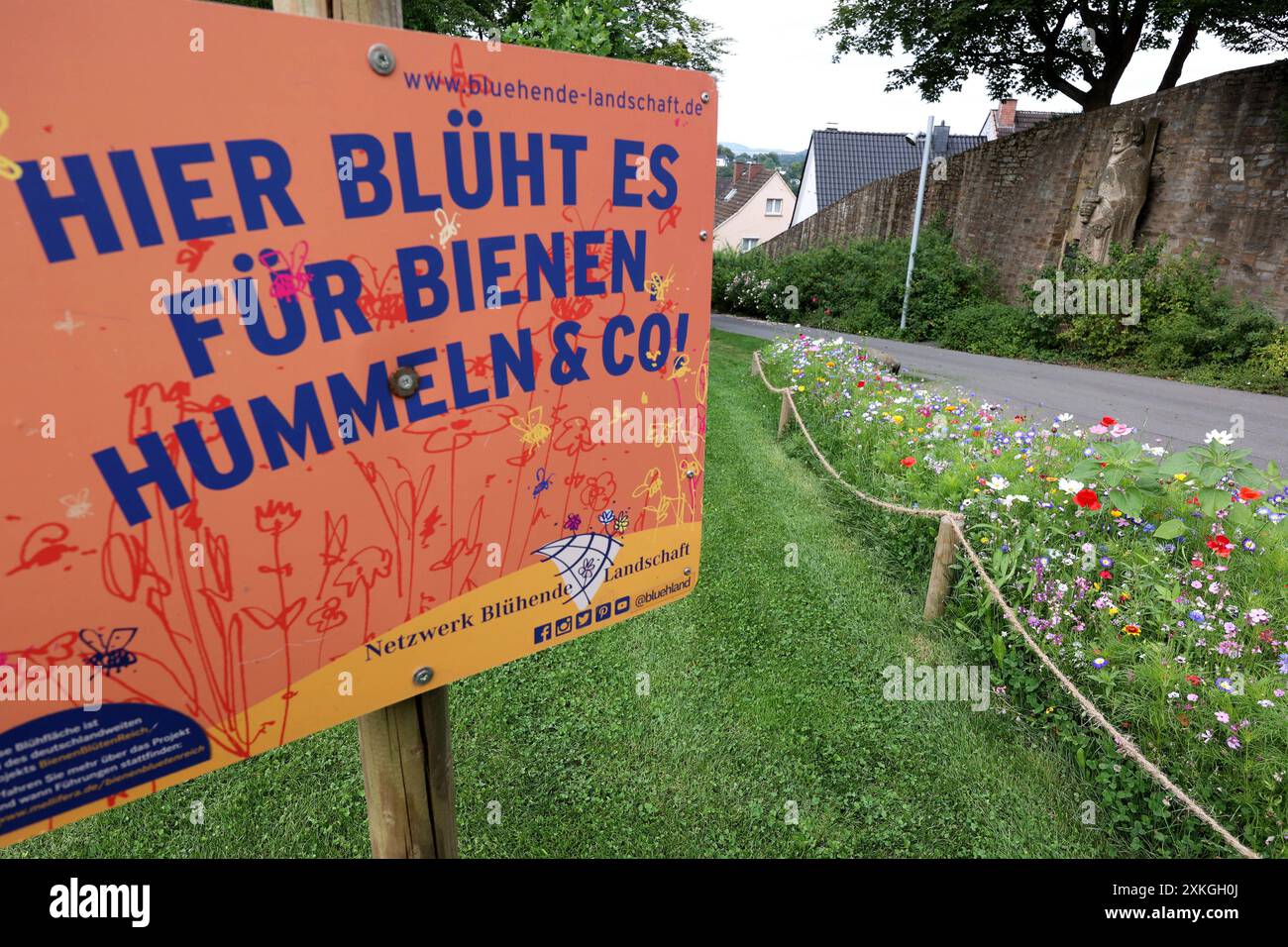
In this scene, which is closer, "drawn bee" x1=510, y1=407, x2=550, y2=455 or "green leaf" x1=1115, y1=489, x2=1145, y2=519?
"drawn bee" x1=510, y1=407, x2=550, y2=455

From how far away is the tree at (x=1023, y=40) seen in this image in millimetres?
16141

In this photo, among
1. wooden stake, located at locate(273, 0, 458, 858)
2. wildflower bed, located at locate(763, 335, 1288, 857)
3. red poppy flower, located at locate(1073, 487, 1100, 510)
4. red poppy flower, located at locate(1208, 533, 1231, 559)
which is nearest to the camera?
wooden stake, located at locate(273, 0, 458, 858)

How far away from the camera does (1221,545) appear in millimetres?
3777

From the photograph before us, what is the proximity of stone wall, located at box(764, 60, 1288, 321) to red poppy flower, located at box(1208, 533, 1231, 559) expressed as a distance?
10793 mm

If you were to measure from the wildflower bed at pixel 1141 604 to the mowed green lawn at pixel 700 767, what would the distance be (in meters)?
0.26

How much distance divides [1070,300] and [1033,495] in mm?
12631

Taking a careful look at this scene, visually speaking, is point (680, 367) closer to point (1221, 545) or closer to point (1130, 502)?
point (1221, 545)

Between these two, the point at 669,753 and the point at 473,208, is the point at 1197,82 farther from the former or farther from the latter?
the point at 473,208

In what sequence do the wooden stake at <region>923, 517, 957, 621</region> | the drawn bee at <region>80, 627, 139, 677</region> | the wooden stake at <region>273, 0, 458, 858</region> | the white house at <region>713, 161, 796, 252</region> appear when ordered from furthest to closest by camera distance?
the white house at <region>713, 161, 796, 252</region>, the wooden stake at <region>923, 517, 957, 621</region>, the wooden stake at <region>273, 0, 458, 858</region>, the drawn bee at <region>80, 627, 139, 677</region>

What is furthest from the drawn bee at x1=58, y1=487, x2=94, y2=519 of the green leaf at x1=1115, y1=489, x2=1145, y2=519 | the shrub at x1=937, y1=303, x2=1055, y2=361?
the shrub at x1=937, y1=303, x2=1055, y2=361

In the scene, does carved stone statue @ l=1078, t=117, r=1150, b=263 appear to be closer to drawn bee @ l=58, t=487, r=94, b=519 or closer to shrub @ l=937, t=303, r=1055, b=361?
shrub @ l=937, t=303, r=1055, b=361

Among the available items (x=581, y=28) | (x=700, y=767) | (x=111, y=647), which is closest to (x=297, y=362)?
(x=111, y=647)

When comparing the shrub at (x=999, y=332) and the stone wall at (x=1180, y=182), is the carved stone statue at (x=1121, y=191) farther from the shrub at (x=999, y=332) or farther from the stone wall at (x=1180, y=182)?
Result: the shrub at (x=999, y=332)

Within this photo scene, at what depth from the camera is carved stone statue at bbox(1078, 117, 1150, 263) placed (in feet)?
45.8
